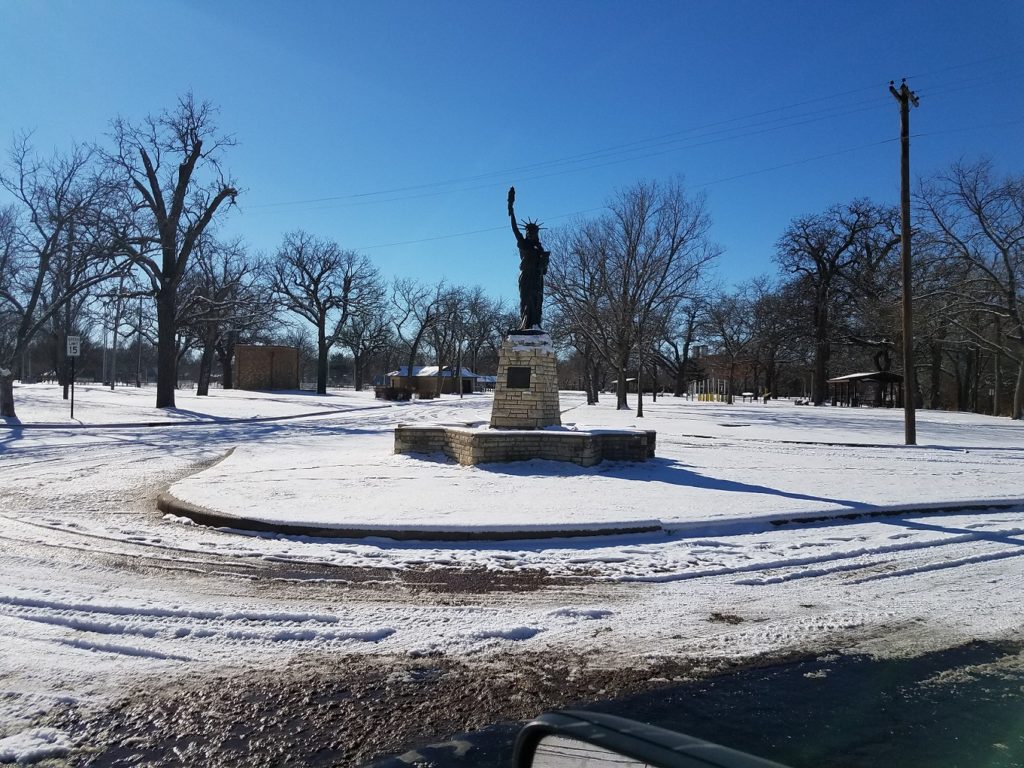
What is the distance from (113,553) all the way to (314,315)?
46976 mm

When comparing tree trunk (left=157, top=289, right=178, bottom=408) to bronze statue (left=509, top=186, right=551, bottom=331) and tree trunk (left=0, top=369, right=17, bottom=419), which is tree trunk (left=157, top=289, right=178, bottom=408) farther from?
bronze statue (left=509, top=186, right=551, bottom=331)

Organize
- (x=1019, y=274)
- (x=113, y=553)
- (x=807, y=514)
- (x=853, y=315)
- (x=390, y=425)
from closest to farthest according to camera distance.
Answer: (x=113, y=553)
(x=807, y=514)
(x=390, y=425)
(x=1019, y=274)
(x=853, y=315)

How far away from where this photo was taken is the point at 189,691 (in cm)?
370

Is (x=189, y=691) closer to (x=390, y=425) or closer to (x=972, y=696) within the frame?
(x=972, y=696)

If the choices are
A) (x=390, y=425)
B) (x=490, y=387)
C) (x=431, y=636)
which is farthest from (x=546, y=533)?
(x=490, y=387)

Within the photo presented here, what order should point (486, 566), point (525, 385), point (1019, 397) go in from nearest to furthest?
point (486, 566) < point (525, 385) < point (1019, 397)

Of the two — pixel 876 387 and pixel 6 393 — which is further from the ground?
pixel 876 387

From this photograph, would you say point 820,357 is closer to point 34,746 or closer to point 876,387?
point 876,387

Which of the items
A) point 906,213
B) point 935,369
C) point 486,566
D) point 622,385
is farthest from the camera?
point 935,369

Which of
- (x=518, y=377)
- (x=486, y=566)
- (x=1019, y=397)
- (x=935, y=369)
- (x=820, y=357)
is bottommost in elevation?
(x=486, y=566)

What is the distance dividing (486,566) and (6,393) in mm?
24577

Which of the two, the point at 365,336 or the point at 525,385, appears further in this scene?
the point at 365,336

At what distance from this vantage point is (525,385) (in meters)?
14.5

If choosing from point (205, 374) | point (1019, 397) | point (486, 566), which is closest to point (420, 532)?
point (486, 566)
